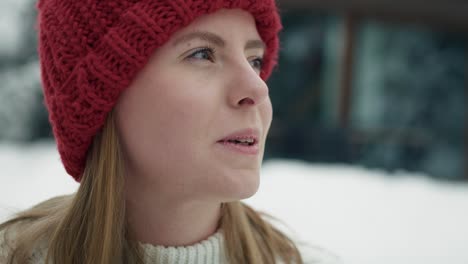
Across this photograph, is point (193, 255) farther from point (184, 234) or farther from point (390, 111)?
point (390, 111)

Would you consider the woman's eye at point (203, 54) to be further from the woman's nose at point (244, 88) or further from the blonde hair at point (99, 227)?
the blonde hair at point (99, 227)

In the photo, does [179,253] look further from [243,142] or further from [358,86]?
[358,86]

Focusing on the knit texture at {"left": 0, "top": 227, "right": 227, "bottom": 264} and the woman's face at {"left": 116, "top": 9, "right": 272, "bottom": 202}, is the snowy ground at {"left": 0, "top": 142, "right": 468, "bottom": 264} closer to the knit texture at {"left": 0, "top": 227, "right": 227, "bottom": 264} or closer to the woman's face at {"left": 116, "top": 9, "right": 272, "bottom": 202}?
the knit texture at {"left": 0, "top": 227, "right": 227, "bottom": 264}

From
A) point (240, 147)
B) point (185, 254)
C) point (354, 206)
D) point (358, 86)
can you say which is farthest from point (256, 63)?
point (358, 86)

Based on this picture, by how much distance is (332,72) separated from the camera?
5.90m

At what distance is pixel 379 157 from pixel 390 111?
1.87 ft

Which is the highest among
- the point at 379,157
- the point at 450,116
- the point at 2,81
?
the point at 2,81

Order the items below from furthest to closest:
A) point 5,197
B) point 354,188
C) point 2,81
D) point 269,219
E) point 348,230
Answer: point 2,81
point 354,188
point 5,197
point 348,230
point 269,219

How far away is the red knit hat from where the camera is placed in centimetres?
145

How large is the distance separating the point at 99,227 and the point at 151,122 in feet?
1.25

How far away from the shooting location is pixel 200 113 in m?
1.43

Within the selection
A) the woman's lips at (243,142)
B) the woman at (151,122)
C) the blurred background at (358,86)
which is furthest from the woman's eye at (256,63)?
the blurred background at (358,86)

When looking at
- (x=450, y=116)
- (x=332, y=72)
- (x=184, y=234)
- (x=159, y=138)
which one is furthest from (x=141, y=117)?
(x=450, y=116)

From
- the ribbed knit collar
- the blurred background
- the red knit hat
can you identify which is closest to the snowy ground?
the ribbed knit collar
